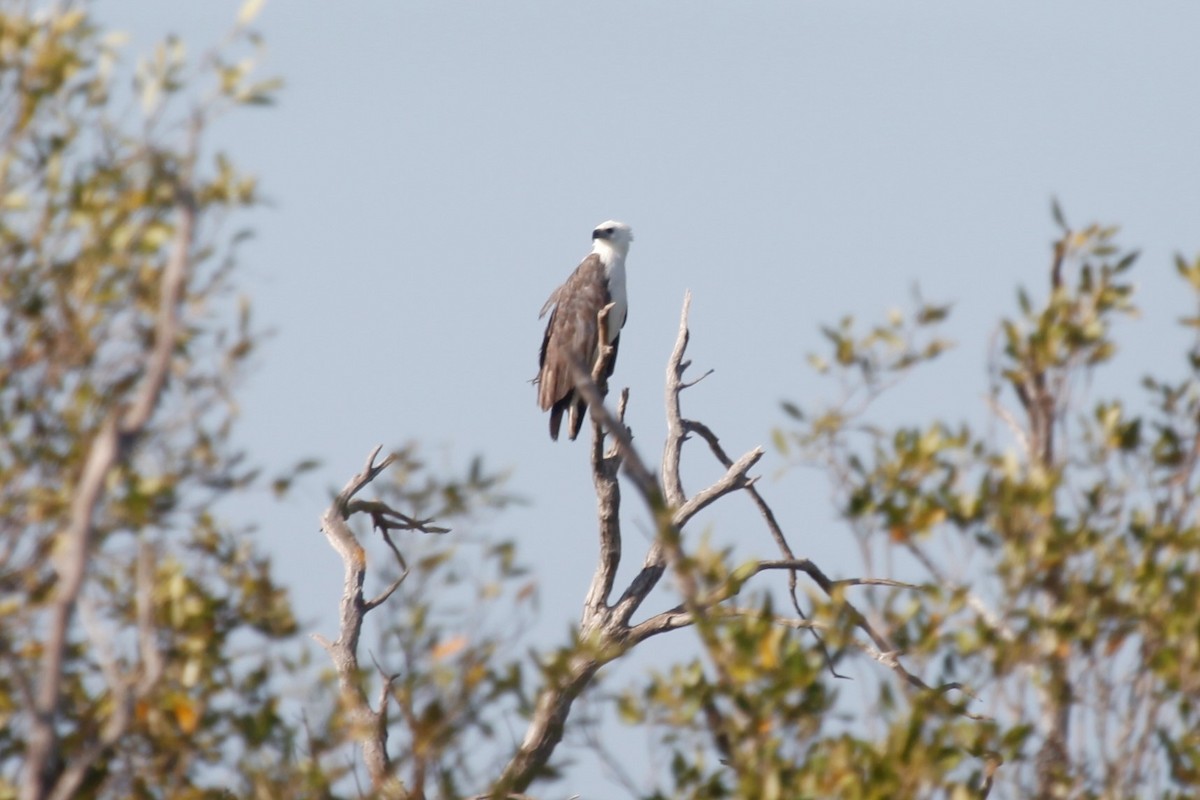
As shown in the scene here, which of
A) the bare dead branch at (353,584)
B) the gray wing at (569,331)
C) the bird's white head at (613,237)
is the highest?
the bird's white head at (613,237)

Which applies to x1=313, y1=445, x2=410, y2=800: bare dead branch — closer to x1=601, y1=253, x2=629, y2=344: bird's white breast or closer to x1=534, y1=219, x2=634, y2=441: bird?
x1=534, y1=219, x2=634, y2=441: bird

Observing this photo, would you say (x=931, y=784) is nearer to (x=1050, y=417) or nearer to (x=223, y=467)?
(x=1050, y=417)

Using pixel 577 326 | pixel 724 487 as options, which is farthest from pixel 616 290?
pixel 724 487

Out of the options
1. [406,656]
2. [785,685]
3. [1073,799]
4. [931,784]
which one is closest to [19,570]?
[406,656]

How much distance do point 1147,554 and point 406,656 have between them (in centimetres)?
193

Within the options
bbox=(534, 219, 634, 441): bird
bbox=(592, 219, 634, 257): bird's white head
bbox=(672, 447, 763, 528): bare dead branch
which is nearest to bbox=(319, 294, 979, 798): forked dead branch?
bbox=(672, 447, 763, 528): bare dead branch

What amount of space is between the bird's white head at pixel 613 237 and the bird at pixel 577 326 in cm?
2

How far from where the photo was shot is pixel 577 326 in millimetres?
10617

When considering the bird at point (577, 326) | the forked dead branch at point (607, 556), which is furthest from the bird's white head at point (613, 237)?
the forked dead branch at point (607, 556)

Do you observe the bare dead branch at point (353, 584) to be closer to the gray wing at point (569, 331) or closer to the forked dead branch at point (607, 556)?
the forked dead branch at point (607, 556)

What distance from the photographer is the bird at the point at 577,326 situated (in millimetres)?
10125

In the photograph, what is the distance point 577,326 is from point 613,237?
5.26ft

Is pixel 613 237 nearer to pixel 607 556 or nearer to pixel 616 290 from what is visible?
pixel 616 290

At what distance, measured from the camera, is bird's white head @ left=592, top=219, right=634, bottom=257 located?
12.0 meters
